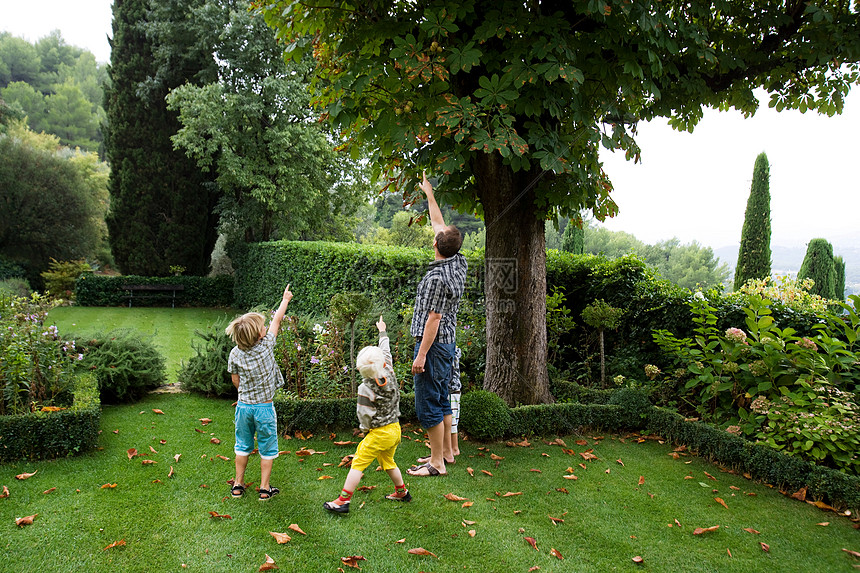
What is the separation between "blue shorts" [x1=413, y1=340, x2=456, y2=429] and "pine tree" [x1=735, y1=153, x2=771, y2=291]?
1752 centimetres

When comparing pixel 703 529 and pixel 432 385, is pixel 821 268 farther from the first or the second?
pixel 432 385

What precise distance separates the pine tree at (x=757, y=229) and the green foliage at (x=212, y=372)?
17.7 meters

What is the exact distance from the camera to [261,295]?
48.7ft

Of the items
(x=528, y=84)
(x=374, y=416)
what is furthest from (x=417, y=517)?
(x=528, y=84)

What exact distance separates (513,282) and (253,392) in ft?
9.54

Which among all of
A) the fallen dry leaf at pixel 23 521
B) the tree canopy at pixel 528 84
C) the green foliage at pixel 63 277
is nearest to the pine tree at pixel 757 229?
the tree canopy at pixel 528 84

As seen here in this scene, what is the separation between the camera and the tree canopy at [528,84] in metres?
4.17

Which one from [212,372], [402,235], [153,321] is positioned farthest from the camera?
[402,235]

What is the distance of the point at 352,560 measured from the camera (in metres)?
2.87

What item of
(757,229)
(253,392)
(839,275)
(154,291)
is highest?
(757,229)

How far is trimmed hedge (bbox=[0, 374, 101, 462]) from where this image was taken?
4.15m

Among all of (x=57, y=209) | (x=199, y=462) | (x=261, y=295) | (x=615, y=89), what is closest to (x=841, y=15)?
(x=615, y=89)

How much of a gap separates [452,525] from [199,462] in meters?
2.30

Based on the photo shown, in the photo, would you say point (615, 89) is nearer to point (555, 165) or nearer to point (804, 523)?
point (555, 165)
